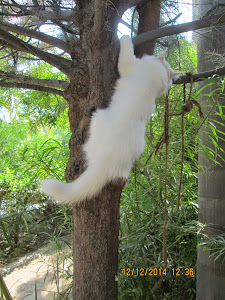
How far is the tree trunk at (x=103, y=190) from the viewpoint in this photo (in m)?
0.97

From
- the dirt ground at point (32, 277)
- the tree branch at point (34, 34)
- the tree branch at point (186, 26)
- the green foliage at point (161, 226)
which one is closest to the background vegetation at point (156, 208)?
the green foliage at point (161, 226)

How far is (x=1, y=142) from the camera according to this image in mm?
4418

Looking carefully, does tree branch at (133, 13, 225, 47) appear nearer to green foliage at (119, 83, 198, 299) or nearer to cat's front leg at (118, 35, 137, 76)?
cat's front leg at (118, 35, 137, 76)

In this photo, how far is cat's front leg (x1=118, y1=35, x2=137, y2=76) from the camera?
1.02 metres

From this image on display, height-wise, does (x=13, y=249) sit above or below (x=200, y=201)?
Answer: below

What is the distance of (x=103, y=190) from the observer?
969mm

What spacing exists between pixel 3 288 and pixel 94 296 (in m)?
0.41

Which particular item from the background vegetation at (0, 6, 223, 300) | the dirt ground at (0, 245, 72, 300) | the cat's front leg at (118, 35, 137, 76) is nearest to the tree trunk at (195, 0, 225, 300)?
the background vegetation at (0, 6, 223, 300)

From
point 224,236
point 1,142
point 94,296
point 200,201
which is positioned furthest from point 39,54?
point 1,142

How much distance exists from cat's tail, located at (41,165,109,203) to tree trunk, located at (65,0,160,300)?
0.20ft

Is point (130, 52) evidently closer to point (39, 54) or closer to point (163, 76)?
point (163, 76)
